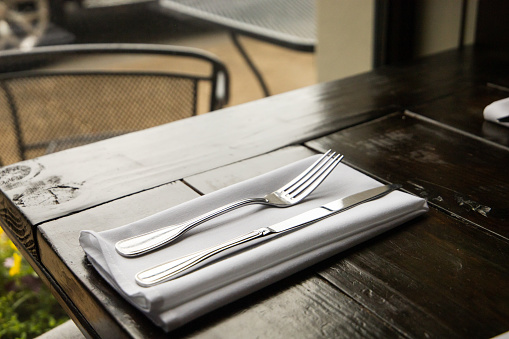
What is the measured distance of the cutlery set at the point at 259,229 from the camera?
18.4 inches

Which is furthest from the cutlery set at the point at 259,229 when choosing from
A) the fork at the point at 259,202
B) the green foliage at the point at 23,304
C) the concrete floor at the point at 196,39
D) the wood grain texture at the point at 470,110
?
the concrete floor at the point at 196,39

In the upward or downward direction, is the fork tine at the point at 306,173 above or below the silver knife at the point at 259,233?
above

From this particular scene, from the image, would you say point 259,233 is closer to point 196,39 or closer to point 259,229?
point 259,229

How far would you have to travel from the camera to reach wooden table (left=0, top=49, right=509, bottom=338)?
440mm

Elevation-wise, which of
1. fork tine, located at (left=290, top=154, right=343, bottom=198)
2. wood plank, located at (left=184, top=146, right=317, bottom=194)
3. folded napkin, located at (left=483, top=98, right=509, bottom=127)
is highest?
folded napkin, located at (left=483, top=98, right=509, bottom=127)

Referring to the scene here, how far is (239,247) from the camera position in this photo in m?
0.49

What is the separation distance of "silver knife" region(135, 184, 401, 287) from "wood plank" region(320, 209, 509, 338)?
45 mm

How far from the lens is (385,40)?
5.00ft

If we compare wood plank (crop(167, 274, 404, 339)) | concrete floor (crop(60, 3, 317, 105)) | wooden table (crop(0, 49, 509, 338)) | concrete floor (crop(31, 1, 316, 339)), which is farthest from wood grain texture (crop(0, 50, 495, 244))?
concrete floor (crop(31, 1, 316, 339))

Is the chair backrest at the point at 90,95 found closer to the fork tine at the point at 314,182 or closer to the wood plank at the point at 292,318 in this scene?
the fork tine at the point at 314,182

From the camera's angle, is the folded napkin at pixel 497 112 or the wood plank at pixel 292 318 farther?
the folded napkin at pixel 497 112

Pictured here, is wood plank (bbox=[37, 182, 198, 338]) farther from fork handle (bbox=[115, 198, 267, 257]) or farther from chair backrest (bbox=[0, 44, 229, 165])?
chair backrest (bbox=[0, 44, 229, 165])

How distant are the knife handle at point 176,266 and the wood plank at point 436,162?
238 mm

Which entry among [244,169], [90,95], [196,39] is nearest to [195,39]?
[196,39]
